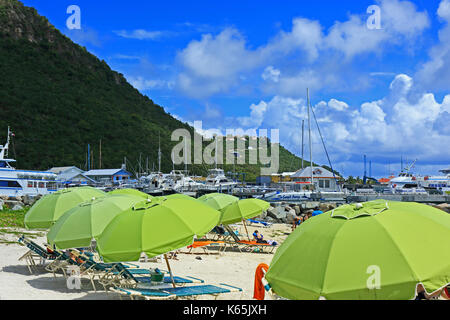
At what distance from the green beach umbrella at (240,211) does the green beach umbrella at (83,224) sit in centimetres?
741

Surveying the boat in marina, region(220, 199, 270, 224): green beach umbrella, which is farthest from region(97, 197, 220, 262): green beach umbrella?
the boat in marina

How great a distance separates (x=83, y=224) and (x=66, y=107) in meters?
80.9

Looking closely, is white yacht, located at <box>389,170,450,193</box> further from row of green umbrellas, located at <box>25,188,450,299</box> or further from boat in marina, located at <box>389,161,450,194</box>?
row of green umbrellas, located at <box>25,188,450,299</box>

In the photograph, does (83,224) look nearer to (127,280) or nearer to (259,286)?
(127,280)

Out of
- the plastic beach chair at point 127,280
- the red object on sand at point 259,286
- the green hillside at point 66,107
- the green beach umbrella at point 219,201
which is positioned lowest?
the plastic beach chair at point 127,280

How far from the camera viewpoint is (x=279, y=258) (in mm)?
4898

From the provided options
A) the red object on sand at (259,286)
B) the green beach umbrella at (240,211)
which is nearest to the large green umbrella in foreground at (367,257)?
the red object on sand at (259,286)

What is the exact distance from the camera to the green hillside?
7319 cm

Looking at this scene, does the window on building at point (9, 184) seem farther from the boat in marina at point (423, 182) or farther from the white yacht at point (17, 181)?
the boat in marina at point (423, 182)

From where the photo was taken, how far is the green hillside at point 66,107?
7319 cm

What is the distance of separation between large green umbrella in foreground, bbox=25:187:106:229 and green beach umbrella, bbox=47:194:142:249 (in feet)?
7.88

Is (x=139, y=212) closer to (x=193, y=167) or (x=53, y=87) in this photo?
(x=193, y=167)

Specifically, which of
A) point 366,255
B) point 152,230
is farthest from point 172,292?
point 366,255

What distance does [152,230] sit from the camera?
716 cm
